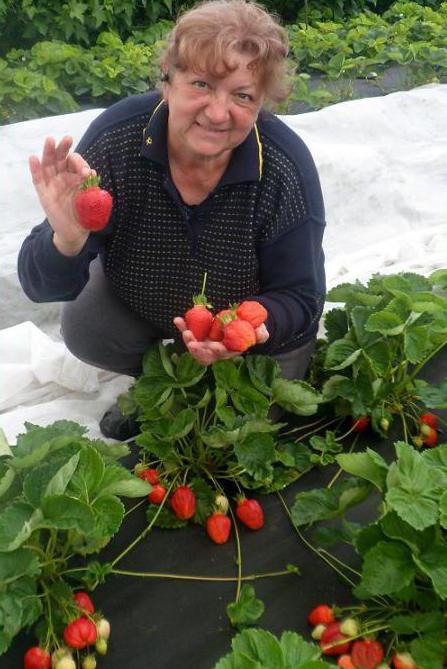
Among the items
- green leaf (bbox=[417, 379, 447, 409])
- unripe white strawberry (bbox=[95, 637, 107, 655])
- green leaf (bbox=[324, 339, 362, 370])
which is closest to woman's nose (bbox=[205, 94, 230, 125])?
green leaf (bbox=[324, 339, 362, 370])

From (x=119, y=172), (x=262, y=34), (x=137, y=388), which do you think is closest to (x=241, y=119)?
(x=262, y=34)


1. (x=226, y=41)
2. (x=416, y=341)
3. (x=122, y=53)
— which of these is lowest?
(x=122, y=53)

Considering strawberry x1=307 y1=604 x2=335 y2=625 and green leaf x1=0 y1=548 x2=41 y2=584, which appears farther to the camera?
strawberry x1=307 y1=604 x2=335 y2=625

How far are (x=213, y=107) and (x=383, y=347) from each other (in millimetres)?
819

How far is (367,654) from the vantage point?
5.15 ft

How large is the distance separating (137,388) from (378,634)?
842 millimetres

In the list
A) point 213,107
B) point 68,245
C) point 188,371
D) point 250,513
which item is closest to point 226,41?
point 213,107

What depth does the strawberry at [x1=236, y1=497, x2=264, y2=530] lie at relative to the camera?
1.97m

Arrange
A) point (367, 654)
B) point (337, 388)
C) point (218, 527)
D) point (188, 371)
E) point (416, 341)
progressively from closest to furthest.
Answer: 1. point (367, 654)
2. point (218, 527)
3. point (188, 371)
4. point (416, 341)
5. point (337, 388)

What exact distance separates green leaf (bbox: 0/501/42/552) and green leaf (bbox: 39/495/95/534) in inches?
1.1

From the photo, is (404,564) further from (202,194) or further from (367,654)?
(202,194)

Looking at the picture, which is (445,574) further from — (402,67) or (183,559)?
(402,67)

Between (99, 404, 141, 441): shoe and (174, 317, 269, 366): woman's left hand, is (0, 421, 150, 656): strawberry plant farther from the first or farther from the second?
(99, 404, 141, 441): shoe

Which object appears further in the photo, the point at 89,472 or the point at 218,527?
the point at 218,527
